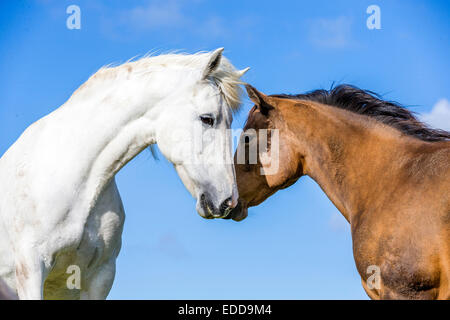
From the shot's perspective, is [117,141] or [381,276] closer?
[381,276]

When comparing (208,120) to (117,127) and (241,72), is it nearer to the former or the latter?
(241,72)

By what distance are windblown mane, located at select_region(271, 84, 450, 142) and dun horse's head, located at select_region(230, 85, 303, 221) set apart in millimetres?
390

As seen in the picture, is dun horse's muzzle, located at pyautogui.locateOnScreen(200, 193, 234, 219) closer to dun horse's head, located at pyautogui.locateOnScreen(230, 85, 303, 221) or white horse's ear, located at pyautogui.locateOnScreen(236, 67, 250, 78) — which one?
dun horse's head, located at pyautogui.locateOnScreen(230, 85, 303, 221)

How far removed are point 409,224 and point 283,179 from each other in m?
1.56

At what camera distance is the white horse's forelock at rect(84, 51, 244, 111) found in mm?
5547

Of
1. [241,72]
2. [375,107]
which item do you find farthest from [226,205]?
[375,107]

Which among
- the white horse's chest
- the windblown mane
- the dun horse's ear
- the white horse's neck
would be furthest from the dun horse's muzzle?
the windblown mane

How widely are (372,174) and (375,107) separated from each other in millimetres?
787

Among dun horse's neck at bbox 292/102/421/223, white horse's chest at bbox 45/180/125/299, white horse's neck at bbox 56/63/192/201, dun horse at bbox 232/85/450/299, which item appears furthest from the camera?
dun horse's neck at bbox 292/102/421/223

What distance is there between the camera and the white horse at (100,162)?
5176 millimetres
